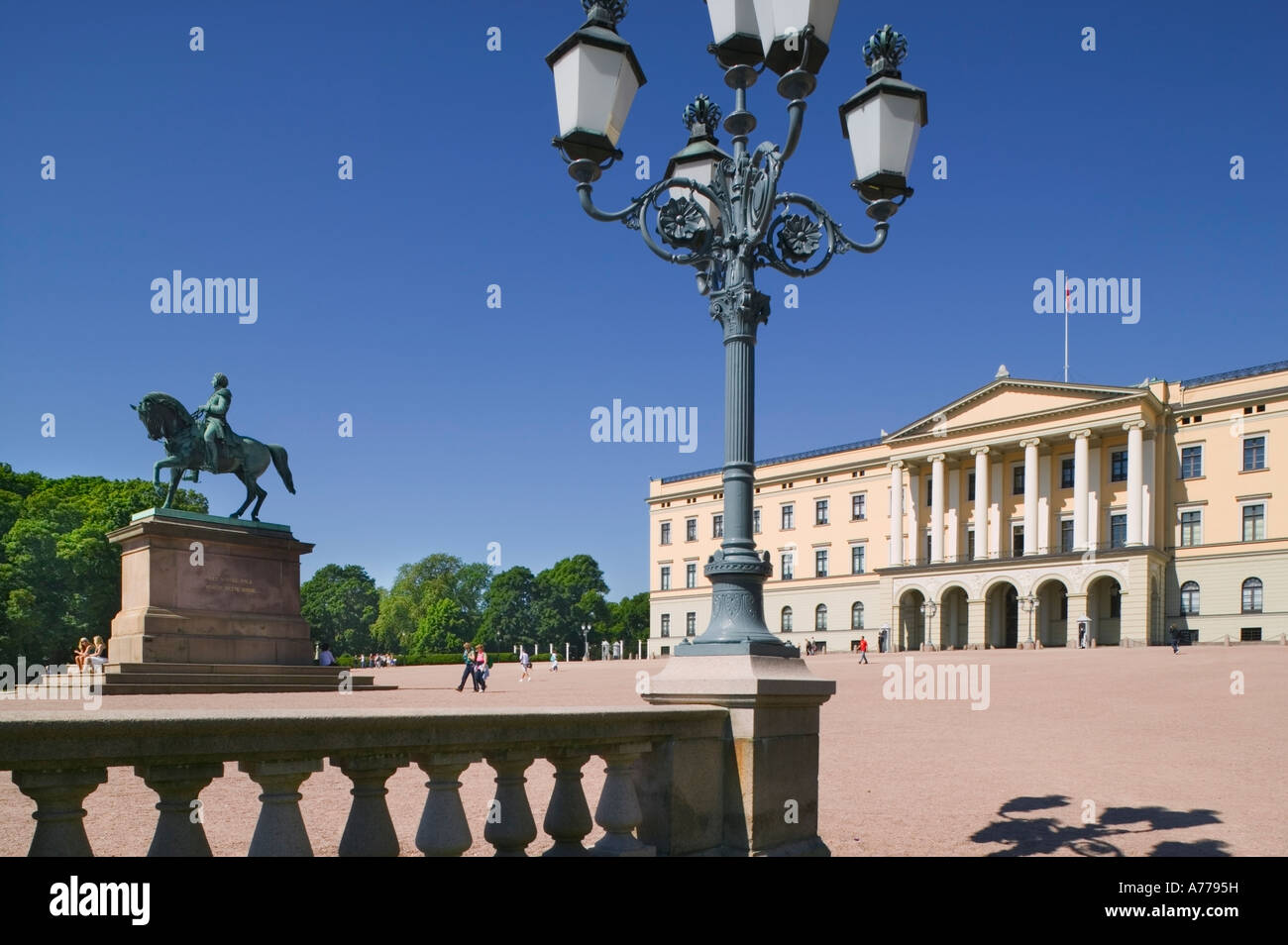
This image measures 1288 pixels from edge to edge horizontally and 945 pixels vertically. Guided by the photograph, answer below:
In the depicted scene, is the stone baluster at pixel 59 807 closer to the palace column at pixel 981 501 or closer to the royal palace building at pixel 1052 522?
the royal palace building at pixel 1052 522

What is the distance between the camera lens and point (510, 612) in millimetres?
109938

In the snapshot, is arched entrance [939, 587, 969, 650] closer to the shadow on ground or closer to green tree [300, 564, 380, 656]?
the shadow on ground

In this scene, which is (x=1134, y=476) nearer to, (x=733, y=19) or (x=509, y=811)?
(x=733, y=19)

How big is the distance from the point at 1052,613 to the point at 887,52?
213ft

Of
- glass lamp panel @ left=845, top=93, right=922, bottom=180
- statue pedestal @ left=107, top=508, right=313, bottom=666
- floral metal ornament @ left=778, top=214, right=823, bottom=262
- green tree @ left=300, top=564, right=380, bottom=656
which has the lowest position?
green tree @ left=300, top=564, right=380, bottom=656

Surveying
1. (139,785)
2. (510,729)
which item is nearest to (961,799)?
(510,729)

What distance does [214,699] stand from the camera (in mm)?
21094

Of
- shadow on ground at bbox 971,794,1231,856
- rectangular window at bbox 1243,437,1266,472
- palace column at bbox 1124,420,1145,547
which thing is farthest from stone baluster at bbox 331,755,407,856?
rectangular window at bbox 1243,437,1266,472

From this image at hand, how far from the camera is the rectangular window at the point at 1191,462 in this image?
202 ft

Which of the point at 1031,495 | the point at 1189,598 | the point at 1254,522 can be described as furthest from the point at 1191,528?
the point at 1031,495

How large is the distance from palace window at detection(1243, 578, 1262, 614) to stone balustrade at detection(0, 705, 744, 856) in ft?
205

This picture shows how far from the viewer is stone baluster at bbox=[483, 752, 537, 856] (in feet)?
14.2
